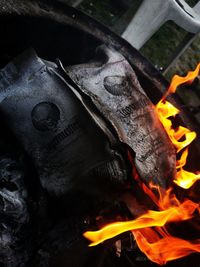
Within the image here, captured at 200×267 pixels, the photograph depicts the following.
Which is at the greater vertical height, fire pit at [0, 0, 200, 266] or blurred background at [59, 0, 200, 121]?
blurred background at [59, 0, 200, 121]

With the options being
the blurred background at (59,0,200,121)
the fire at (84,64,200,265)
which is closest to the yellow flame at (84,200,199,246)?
the fire at (84,64,200,265)

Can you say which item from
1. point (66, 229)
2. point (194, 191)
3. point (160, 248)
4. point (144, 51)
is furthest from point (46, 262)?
point (144, 51)

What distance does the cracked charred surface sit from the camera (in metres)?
2.75

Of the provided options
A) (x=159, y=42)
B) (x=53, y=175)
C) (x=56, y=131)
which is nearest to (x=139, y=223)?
(x=53, y=175)

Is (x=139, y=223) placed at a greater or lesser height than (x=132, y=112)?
lesser

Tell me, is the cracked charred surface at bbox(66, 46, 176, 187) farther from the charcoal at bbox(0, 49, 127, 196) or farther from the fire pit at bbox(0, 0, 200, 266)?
the charcoal at bbox(0, 49, 127, 196)

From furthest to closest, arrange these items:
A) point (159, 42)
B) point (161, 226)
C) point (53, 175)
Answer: point (159, 42) < point (161, 226) < point (53, 175)

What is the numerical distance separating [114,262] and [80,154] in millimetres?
1183

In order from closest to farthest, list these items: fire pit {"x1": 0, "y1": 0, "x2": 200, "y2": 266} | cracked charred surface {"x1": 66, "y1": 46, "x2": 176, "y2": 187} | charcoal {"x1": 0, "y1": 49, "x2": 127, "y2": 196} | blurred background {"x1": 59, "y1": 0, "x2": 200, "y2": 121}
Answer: fire pit {"x1": 0, "y1": 0, "x2": 200, "y2": 266} < charcoal {"x1": 0, "y1": 49, "x2": 127, "y2": 196} < cracked charred surface {"x1": 66, "y1": 46, "x2": 176, "y2": 187} < blurred background {"x1": 59, "y1": 0, "x2": 200, "y2": 121}

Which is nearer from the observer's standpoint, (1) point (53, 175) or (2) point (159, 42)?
(1) point (53, 175)

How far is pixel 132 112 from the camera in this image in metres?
2.92

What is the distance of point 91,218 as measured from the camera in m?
2.30

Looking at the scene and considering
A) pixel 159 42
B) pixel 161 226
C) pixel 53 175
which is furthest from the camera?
pixel 159 42

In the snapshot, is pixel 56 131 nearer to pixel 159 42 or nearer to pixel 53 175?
pixel 53 175
